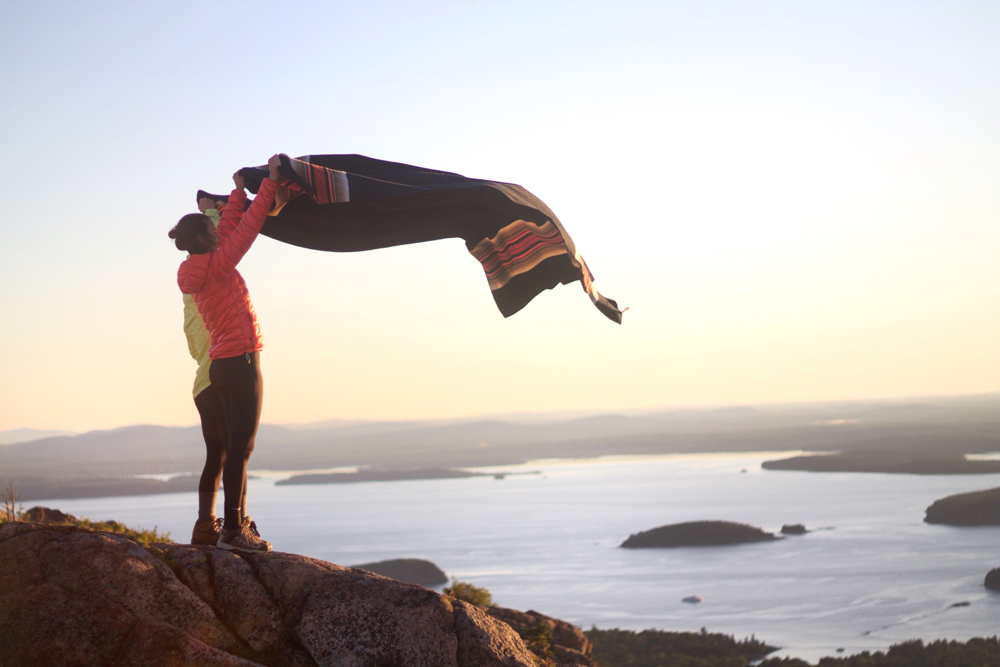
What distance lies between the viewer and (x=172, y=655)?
5.20 m

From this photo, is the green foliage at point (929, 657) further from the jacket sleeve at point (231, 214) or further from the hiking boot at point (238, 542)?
the jacket sleeve at point (231, 214)

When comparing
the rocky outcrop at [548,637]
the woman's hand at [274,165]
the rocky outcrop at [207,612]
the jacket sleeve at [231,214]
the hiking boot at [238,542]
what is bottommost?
the rocky outcrop at [548,637]

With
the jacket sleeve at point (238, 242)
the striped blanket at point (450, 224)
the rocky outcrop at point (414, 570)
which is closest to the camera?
the jacket sleeve at point (238, 242)

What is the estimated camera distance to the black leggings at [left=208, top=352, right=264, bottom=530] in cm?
606

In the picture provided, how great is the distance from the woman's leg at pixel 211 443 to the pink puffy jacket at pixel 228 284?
516mm

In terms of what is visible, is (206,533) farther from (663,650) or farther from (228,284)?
(663,650)

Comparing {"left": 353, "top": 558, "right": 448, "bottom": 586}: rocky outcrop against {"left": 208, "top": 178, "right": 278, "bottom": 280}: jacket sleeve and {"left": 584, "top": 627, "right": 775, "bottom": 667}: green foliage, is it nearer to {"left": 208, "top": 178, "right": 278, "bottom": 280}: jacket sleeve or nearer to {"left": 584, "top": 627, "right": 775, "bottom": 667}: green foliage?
{"left": 584, "top": 627, "right": 775, "bottom": 667}: green foliage

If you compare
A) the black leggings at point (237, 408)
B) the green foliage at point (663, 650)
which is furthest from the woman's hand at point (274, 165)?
the green foliage at point (663, 650)

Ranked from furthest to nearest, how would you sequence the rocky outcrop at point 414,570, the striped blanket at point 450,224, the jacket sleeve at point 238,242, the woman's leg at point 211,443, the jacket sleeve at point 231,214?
1. the rocky outcrop at point 414,570
2. the striped blanket at point 450,224
3. the woman's leg at point 211,443
4. the jacket sleeve at point 231,214
5. the jacket sleeve at point 238,242

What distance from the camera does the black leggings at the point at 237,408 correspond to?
6062 mm

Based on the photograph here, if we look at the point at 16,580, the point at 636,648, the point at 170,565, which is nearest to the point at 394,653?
the point at 170,565

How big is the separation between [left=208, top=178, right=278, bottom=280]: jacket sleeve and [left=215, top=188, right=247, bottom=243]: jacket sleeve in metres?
0.10

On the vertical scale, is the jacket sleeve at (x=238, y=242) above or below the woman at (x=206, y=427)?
above

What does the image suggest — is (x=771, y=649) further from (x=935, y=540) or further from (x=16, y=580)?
(x=16, y=580)
